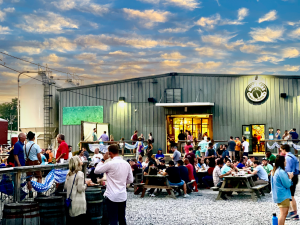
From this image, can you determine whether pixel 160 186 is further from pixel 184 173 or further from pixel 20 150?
pixel 20 150

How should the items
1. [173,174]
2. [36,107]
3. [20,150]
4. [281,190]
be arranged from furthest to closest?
[36,107]
[173,174]
[20,150]
[281,190]

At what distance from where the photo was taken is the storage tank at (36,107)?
3238 centimetres

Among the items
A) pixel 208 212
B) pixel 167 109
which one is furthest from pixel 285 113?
pixel 208 212

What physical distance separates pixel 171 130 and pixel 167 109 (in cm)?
212

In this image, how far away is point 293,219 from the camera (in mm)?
8422

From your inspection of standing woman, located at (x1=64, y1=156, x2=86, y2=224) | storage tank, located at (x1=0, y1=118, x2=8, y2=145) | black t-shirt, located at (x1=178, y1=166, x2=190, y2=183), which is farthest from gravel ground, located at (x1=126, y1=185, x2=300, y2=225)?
storage tank, located at (x1=0, y1=118, x2=8, y2=145)

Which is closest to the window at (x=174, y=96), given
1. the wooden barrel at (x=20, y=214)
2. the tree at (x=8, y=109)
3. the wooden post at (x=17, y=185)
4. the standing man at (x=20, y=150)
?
the standing man at (x=20, y=150)

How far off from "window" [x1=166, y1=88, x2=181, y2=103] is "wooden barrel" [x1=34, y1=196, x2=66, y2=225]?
66.0 feet

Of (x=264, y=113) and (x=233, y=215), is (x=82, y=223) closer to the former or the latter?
(x=233, y=215)

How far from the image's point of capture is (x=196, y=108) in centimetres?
2572

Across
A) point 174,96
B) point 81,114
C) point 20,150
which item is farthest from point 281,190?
point 81,114

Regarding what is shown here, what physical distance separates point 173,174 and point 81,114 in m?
16.5

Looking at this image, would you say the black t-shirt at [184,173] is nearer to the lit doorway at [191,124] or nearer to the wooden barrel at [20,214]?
the wooden barrel at [20,214]

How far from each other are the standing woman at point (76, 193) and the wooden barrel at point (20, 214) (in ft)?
2.95
